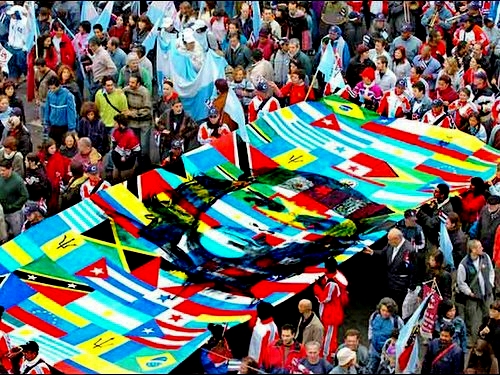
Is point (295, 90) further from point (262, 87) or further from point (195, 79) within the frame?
point (195, 79)

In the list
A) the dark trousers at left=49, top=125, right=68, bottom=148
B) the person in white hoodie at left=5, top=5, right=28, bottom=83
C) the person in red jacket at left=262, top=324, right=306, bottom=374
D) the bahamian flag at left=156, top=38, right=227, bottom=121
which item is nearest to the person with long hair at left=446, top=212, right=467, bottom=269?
the person in red jacket at left=262, top=324, right=306, bottom=374

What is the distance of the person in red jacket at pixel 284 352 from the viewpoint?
1516cm

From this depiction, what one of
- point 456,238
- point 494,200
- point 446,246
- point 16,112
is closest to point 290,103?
point 16,112

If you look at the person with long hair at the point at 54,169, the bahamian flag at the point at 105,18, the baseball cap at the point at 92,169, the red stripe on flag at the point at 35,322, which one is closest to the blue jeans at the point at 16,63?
the bahamian flag at the point at 105,18

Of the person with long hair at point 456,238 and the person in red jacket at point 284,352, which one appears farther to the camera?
the person with long hair at point 456,238

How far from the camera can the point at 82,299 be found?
1678 cm

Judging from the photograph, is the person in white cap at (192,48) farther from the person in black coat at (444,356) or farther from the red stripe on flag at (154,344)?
the person in black coat at (444,356)

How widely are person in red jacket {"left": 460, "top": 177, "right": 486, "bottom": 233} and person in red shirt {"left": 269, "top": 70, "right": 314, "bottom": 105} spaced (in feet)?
12.8

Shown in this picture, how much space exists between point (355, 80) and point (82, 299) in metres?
7.74

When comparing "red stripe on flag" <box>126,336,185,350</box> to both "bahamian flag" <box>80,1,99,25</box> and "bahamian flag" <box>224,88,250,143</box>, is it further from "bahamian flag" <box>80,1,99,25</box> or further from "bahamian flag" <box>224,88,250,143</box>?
"bahamian flag" <box>80,1,99,25</box>

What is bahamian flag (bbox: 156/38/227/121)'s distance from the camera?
22453 millimetres

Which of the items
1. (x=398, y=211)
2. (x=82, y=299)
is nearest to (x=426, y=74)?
(x=398, y=211)

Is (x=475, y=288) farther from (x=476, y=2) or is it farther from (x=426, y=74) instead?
(x=476, y=2)

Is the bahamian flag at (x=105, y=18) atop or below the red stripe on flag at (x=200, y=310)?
atop
